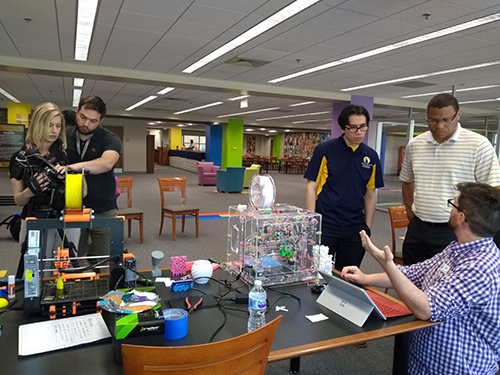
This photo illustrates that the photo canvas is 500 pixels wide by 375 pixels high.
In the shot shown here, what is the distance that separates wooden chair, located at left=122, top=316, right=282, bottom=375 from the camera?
873 mm

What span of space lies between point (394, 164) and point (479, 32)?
5.44 metres

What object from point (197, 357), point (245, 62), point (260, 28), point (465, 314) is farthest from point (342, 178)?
point (245, 62)

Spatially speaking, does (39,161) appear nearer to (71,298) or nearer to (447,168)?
(71,298)

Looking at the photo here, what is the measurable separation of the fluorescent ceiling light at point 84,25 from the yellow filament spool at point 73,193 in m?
3.04

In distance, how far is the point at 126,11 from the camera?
13.5ft

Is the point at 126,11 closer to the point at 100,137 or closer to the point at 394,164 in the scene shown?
the point at 100,137

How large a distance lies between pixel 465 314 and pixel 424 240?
3.22 ft

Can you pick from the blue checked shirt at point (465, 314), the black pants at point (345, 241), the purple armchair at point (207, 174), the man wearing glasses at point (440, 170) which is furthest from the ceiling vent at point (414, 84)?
the blue checked shirt at point (465, 314)

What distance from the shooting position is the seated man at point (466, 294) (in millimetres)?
1369

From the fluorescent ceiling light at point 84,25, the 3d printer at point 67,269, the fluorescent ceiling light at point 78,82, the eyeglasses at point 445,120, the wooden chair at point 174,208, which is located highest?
the fluorescent ceiling light at point 78,82

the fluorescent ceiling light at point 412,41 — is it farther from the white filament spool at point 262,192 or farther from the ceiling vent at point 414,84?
the white filament spool at point 262,192

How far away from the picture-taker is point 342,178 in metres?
2.41

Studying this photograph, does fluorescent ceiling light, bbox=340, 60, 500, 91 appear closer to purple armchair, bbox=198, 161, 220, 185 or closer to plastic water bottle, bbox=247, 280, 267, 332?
purple armchair, bbox=198, 161, 220, 185

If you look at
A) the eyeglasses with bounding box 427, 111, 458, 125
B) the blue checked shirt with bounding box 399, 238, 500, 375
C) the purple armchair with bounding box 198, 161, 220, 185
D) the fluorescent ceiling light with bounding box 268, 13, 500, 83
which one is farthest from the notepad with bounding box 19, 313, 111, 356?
the purple armchair with bounding box 198, 161, 220, 185
